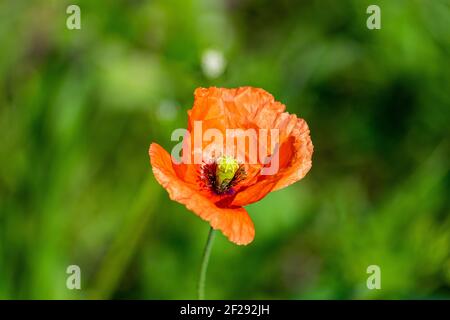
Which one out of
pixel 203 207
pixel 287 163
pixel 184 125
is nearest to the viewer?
pixel 203 207

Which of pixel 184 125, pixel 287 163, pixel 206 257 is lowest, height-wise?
pixel 206 257

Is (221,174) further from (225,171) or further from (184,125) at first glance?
(184,125)

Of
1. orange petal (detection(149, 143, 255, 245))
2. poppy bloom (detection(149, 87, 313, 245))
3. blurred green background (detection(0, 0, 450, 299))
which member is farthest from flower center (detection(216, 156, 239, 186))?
blurred green background (detection(0, 0, 450, 299))

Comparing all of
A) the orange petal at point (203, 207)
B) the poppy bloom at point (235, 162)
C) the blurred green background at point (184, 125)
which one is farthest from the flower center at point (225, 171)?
the blurred green background at point (184, 125)

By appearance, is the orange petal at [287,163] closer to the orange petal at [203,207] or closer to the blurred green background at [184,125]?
the orange petal at [203,207]

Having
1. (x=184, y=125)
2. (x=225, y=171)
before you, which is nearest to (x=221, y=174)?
(x=225, y=171)

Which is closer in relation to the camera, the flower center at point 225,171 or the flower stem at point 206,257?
the flower stem at point 206,257
